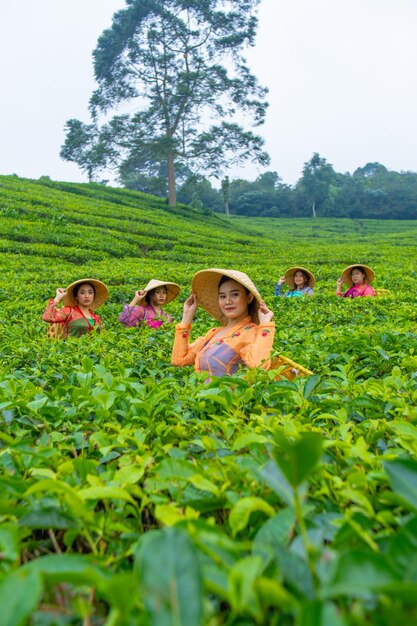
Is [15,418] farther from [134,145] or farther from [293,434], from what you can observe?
[134,145]

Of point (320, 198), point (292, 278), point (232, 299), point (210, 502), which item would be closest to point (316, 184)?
point (320, 198)

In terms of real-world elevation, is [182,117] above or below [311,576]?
above

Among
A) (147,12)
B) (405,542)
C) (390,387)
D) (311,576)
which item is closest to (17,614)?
(311,576)

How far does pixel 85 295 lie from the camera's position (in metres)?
5.73

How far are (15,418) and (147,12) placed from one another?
3612cm

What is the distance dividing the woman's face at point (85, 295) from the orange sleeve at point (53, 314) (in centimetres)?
21

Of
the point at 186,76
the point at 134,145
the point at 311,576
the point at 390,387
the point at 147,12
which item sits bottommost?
the point at 390,387

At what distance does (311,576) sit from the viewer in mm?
630

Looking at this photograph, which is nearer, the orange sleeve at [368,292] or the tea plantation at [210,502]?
the tea plantation at [210,502]

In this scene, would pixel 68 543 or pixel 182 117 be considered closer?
pixel 68 543

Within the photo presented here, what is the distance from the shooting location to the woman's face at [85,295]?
5738 mm

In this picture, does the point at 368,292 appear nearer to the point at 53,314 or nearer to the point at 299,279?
the point at 299,279

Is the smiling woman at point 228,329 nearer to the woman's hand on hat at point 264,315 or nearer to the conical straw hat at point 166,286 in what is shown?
the woman's hand on hat at point 264,315

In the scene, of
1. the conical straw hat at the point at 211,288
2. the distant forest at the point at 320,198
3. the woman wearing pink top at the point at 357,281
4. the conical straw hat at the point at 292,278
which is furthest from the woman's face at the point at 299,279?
the distant forest at the point at 320,198
